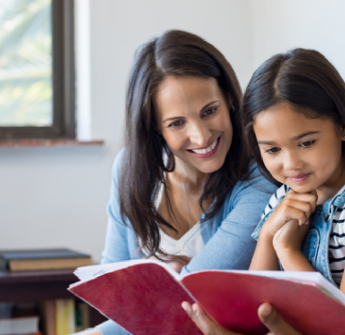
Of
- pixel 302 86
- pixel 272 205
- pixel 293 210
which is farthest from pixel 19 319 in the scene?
pixel 302 86

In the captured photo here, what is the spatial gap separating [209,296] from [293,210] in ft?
0.91

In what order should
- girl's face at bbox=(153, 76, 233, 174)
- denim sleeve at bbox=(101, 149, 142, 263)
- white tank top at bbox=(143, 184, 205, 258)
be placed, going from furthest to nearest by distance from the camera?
denim sleeve at bbox=(101, 149, 142, 263)
white tank top at bbox=(143, 184, 205, 258)
girl's face at bbox=(153, 76, 233, 174)

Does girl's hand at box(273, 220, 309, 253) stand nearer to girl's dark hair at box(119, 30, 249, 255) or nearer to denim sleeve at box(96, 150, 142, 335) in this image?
girl's dark hair at box(119, 30, 249, 255)

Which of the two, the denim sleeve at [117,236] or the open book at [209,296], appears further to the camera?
the denim sleeve at [117,236]

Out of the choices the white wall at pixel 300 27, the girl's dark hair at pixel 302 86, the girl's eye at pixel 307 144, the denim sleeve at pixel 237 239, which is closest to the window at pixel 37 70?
the white wall at pixel 300 27

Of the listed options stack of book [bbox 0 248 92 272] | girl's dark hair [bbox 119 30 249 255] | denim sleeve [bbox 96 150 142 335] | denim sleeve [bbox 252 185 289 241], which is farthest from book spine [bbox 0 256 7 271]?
denim sleeve [bbox 252 185 289 241]

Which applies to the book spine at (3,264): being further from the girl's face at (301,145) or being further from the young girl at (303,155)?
the girl's face at (301,145)

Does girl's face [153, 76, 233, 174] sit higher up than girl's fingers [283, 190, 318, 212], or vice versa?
girl's face [153, 76, 233, 174]

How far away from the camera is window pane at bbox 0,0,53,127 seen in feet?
7.92

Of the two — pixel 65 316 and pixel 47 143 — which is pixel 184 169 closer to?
pixel 65 316

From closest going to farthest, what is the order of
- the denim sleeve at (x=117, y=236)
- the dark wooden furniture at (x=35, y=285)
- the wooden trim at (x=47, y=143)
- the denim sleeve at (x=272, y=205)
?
the denim sleeve at (x=272, y=205) → the denim sleeve at (x=117, y=236) → the dark wooden furniture at (x=35, y=285) → the wooden trim at (x=47, y=143)

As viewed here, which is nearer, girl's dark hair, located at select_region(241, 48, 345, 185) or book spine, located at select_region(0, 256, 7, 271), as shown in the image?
girl's dark hair, located at select_region(241, 48, 345, 185)

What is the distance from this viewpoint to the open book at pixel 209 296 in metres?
0.70

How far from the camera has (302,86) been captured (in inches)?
38.1
